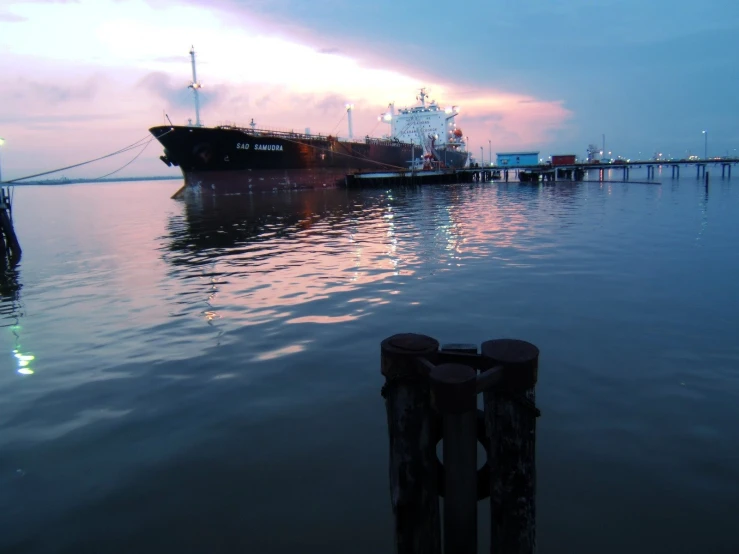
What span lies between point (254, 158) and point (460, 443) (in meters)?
55.4

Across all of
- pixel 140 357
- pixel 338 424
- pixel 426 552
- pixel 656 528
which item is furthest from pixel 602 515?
pixel 140 357

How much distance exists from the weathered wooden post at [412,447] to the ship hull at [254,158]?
165 feet

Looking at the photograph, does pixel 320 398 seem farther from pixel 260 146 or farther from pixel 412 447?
pixel 260 146

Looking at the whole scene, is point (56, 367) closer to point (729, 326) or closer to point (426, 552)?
point (426, 552)

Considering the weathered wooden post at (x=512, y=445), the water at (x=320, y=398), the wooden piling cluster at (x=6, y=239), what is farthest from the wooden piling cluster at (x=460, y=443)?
the wooden piling cluster at (x=6, y=239)

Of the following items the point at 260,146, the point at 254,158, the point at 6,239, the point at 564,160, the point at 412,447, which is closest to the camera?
the point at 412,447

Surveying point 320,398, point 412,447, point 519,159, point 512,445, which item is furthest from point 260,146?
point 519,159

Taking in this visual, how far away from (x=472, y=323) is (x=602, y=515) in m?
5.06

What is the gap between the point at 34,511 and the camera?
4266 mm

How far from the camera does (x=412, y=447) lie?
3.09 metres

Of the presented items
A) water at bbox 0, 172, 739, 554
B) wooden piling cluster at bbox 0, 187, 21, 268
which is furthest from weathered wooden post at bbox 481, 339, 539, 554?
wooden piling cluster at bbox 0, 187, 21, 268

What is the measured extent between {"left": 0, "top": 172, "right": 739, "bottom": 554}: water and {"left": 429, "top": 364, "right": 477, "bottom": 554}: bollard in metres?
0.92

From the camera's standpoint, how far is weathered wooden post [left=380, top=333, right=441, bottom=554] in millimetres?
3096

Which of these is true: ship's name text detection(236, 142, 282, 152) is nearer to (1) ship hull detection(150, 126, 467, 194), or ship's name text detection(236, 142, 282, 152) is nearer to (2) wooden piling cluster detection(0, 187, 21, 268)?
(1) ship hull detection(150, 126, 467, 194)
